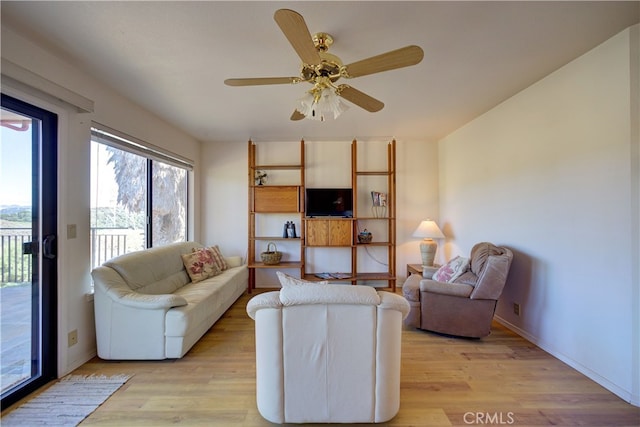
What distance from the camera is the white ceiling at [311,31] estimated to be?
158 cm

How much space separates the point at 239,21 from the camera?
5.47ft

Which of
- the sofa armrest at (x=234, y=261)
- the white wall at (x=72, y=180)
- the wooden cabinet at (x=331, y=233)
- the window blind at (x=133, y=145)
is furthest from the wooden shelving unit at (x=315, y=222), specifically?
the white wall at (x=72, y=180)

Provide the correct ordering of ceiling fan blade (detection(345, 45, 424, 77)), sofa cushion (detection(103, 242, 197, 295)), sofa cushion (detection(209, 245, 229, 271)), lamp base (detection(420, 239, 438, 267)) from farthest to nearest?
lamp base (detection(420, 239, 438, 267)) → sofa cushion (detection(209, 245, 229, 271)) → sofa cushion (detection(103, 242, 197, 295)) → ceiling fan blade (detection(345, 45, 424, 77))

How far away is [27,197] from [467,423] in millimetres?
3299

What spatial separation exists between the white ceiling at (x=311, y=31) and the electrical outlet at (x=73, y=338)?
2.15 metres

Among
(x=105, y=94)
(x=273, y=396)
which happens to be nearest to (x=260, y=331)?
(x=273, y=396)

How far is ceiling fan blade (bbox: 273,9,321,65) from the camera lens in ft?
3.89

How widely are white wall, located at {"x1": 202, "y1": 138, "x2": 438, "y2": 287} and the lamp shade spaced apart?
1.30 feet

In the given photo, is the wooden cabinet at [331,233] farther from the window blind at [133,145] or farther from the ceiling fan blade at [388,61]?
the ceiling fan blade at [388,61]

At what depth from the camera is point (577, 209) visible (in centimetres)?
214

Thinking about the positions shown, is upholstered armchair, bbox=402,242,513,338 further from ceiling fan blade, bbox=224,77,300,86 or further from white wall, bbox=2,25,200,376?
white wall, bbox=2,25,200,376

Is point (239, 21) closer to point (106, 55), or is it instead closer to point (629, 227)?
point (106, 55)

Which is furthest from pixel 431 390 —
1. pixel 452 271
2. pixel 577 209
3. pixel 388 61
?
pixel 388 61

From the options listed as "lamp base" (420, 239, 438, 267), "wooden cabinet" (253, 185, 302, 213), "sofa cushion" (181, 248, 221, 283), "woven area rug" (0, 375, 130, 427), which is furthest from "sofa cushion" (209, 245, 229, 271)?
"lamp base" (420, 239, 438, 267)
